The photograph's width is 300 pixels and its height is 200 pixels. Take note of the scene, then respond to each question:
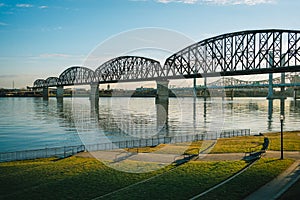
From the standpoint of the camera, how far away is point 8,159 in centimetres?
3225

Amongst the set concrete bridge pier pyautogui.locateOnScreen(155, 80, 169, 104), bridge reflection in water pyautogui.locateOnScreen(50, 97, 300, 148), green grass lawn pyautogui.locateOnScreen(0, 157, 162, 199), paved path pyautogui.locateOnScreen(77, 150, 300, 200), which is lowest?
bridge reflection in water pyautogui.locateOnScreen(50, 97, 300, 148)

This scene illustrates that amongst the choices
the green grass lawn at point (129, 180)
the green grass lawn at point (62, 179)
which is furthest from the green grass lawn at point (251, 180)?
the green grass lawn at point (62, 179)

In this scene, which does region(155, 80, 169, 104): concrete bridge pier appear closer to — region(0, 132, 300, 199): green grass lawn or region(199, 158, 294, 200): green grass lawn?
region(0, 132, 300, 199): green grass lawn

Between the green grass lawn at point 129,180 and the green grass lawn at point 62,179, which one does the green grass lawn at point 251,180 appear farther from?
the green grass lawn at point 62,179

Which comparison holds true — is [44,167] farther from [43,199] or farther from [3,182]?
[43,199]

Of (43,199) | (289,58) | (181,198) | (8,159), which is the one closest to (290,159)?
(181,198)

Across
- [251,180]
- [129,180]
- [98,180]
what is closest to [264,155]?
[251,180]

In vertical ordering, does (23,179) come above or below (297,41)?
below

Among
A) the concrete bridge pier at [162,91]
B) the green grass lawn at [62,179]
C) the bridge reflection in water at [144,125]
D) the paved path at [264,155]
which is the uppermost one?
the concrete bridge pier at [162,91]

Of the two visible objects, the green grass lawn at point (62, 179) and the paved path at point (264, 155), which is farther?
the green grass lawn at point (62, 179)

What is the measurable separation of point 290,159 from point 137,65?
136 meters

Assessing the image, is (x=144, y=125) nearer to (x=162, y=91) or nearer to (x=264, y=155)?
(x=264, y=155)

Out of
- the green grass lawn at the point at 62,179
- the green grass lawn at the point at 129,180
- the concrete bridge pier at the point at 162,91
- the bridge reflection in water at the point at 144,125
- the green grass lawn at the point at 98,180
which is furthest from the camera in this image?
the concrete bridge pier at the point at 162,91

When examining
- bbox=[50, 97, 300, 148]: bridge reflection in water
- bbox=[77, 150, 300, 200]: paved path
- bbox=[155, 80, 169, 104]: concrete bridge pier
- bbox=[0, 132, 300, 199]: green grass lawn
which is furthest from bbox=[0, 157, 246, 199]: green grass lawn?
bbox=[155, 80, 169, 104]: concrete bridge pier
